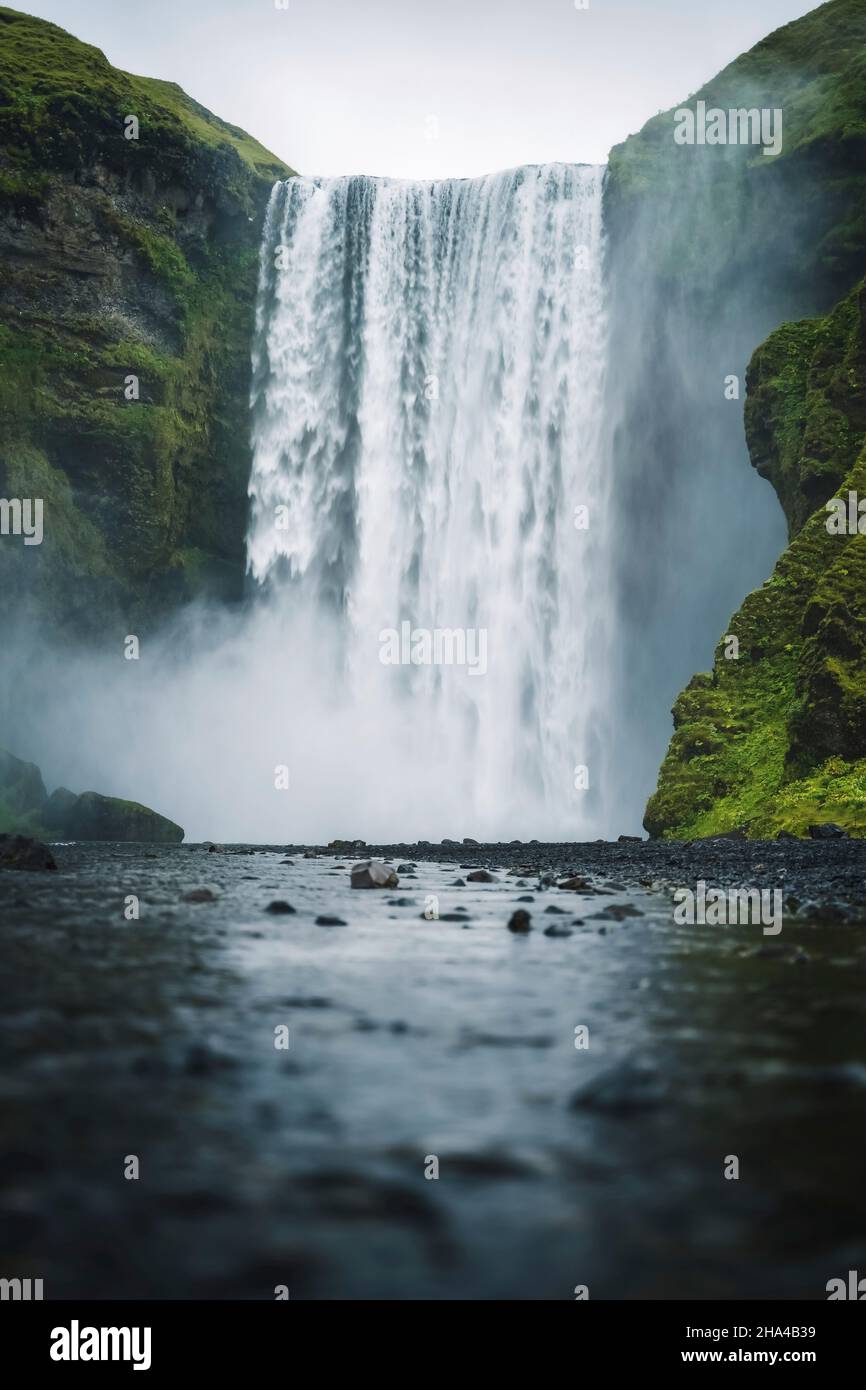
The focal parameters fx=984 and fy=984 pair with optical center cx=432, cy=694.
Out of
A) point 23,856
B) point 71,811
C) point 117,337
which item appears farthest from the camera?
point 117,337

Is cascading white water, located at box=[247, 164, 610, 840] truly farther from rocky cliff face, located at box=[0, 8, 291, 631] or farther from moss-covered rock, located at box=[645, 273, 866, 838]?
moss-covered rock, located at box=[645, 273, 866, 838]

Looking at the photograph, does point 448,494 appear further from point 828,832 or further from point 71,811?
point 828,832

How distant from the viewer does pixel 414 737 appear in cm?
3662

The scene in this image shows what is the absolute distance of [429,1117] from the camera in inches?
117

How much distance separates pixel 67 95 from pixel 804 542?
33.3m

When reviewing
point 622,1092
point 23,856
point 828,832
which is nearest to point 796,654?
point 828,832

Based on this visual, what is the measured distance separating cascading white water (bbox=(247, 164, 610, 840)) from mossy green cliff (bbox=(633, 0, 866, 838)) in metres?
6.53

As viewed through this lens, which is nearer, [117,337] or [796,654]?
[796,654]

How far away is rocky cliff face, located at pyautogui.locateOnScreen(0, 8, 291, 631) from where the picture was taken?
123 feet

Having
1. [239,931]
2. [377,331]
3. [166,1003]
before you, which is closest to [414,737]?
[377,331]

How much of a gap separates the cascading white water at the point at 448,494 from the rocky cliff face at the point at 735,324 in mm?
2194

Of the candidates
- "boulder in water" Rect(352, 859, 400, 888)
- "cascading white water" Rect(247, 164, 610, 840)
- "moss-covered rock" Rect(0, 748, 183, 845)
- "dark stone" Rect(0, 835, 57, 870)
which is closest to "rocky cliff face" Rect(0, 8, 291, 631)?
"cascading white water" Rect(247, 164, 610, 840)
